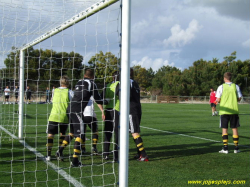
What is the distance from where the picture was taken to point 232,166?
5.39m

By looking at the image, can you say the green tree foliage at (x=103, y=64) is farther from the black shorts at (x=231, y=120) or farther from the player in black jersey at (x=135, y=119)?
the black shorts at (x=231, y=120)

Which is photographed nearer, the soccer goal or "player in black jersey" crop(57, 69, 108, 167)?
the soccer goal

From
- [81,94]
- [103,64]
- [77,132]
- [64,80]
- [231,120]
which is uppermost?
[103,64]

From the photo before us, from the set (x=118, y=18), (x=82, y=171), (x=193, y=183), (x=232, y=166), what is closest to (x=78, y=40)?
(x=118, y=18)

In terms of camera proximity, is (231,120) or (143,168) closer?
(143,168)

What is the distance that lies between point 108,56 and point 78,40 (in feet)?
1.73

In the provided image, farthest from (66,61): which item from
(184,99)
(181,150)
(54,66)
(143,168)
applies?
(184,99)

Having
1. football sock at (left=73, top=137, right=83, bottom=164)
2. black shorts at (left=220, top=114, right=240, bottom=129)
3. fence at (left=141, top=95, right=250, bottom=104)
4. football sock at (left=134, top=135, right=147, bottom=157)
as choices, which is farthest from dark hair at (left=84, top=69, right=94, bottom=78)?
fence at (left=141, top=95, right=250, bottom=104)

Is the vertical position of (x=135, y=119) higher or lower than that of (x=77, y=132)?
higher

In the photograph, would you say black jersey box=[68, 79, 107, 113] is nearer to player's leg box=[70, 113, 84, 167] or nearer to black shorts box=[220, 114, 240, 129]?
player's leg box=[70, 113, 84, 167]

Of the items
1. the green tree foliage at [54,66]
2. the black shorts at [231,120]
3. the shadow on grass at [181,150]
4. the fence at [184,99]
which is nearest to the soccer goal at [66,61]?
the green tree foliage at [54,66]

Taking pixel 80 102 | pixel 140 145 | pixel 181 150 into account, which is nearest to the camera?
pixel 80 102

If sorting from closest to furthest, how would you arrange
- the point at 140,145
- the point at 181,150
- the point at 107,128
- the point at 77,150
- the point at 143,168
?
the point at 143,168 < the point at 77,150 < the point at 140,145 < the point at 107,128 < the point at 181,150

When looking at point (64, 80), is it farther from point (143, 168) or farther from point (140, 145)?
point (143, 168)
